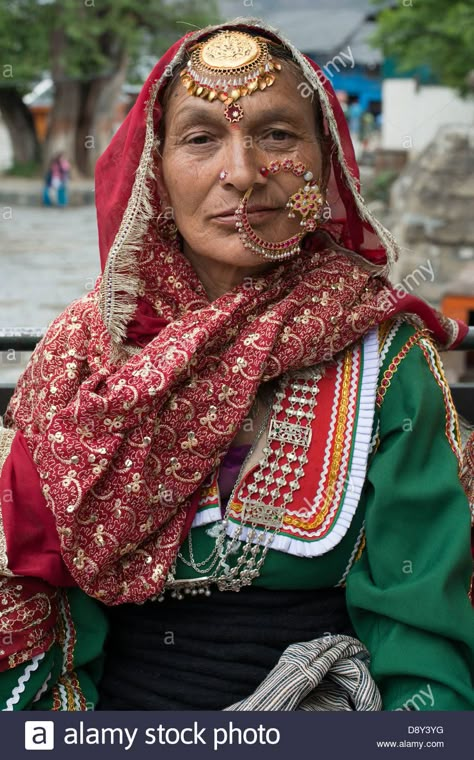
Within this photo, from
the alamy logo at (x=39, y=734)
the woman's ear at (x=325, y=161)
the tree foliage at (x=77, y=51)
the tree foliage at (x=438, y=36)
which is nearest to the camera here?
the alamy logo at (x=39, y=734)

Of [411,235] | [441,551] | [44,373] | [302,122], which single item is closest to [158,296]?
[44,373]

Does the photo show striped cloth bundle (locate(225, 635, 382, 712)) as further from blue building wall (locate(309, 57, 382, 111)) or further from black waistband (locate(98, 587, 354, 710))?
blue building wall (locate(309, 57, 382, 111))

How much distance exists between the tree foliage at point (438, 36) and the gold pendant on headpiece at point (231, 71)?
11049 mm

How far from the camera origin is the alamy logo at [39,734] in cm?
177

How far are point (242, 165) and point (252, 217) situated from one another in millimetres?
107

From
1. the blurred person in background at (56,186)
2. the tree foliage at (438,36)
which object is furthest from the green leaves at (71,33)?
the tree foliage at (438,36)

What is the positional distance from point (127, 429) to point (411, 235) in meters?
7.38

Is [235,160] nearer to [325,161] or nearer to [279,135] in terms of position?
[279,135]

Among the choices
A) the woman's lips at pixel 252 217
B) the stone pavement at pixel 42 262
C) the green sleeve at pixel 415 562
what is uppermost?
the woman's lips at pixel 252 217

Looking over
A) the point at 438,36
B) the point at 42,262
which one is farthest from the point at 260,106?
the point at 42,262

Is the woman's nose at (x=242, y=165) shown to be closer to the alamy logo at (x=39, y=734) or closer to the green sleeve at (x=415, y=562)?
the green sleeve at (x=415, y=562)

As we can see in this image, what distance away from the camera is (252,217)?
1923 millimetres

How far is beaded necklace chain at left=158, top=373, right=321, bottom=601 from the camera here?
6.47ft

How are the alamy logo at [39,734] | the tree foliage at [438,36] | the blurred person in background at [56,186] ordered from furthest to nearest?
the blurred person in background at [56,186]
the tree foliage at [438,36]
the alamy logo at [39,734]
